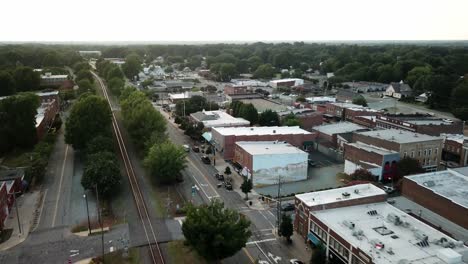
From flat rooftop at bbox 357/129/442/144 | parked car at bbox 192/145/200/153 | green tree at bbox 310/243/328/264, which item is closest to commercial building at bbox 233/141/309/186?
parked car at bbox 192/145/200/153

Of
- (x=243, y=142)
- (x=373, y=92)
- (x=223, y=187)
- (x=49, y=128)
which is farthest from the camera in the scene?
(x=373, y=92)

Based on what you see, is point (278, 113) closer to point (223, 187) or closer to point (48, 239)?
point (223, 187)

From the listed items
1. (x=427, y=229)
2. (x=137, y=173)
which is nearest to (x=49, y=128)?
(x=137, y=173)

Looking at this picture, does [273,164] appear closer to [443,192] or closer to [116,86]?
[443,192]

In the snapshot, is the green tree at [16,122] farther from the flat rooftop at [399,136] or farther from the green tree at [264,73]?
the green tree at [264,73]

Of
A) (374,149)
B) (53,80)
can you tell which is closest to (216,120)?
(374,149)

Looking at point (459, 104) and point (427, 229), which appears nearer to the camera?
point (427, 229)

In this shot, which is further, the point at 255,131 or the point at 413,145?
the point at 255,131
